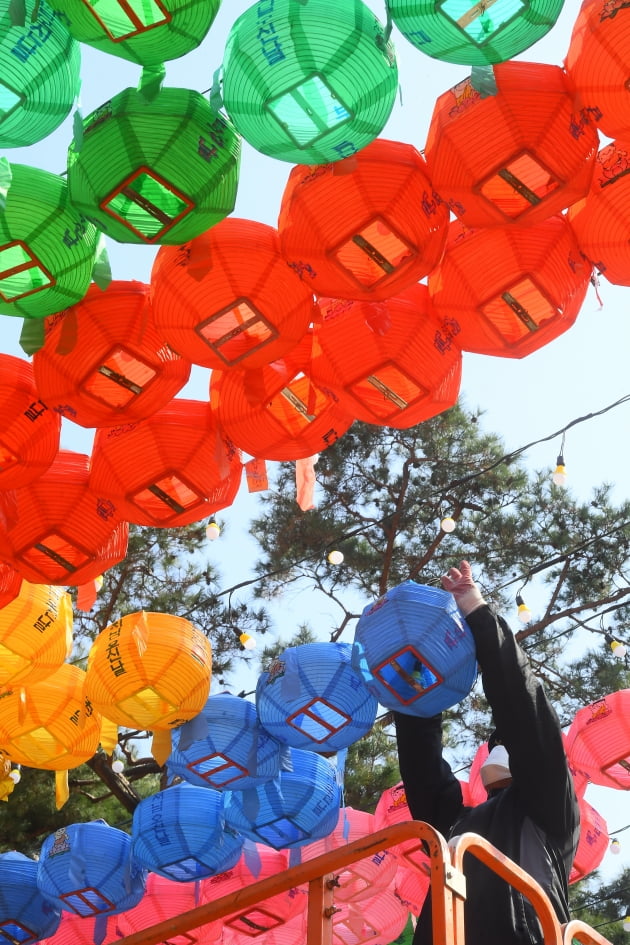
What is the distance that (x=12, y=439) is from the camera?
4523mm

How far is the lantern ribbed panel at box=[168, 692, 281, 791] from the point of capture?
5301 mm

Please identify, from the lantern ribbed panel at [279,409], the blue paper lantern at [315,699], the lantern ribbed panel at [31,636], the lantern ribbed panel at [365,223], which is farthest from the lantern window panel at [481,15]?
the lantern ribbed panel at [31,636]

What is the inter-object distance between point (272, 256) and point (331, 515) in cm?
555

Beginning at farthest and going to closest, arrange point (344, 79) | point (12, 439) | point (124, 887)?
point (124, 887), point (12, 439), point (344, 79)

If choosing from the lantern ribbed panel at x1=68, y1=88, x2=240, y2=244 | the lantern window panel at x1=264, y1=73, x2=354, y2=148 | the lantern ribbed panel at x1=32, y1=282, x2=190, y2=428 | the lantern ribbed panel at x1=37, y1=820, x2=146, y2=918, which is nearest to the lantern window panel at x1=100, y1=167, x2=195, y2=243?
the lantern ribbed panel at x1=68, y1=88, x2=240, y2=244

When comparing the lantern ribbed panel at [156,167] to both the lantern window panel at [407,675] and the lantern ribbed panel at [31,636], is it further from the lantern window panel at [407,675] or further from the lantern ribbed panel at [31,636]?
the lantern ribbed panel at [31,636]

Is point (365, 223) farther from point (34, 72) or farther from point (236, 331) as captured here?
point (34, 72)

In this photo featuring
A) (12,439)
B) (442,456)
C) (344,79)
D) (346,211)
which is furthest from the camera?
(442,456)

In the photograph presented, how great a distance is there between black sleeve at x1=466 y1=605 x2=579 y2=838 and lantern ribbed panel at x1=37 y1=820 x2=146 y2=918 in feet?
9.57

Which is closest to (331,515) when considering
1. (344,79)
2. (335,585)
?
(335,585)

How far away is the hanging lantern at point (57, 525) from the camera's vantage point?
4.86 m

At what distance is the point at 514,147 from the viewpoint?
11.9 ft

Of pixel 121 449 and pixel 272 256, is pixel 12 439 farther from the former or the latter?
pixel 272 256

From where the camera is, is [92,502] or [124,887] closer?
[92,502]
